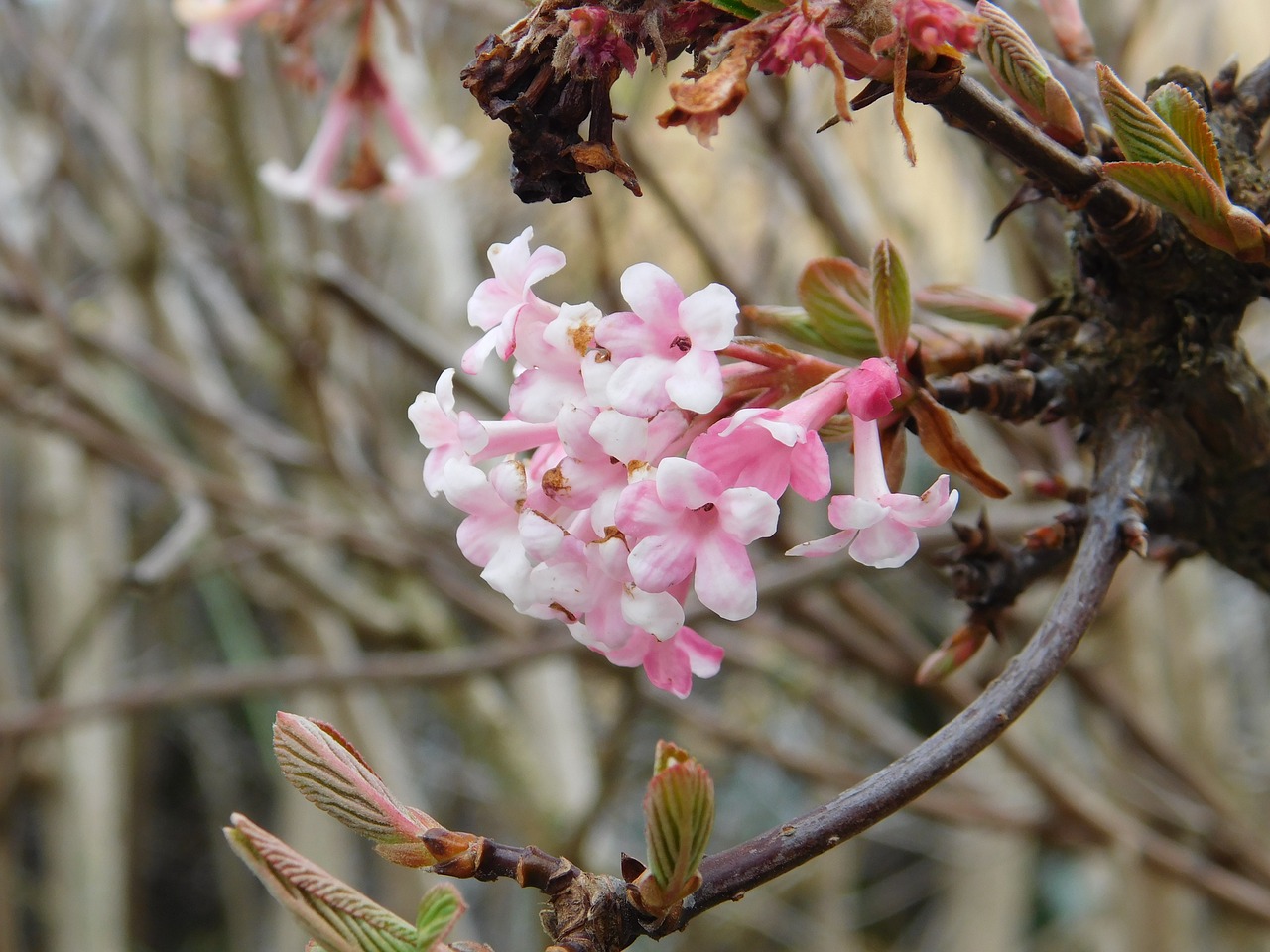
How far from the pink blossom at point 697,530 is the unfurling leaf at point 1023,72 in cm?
18

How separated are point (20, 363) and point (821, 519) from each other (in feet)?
6.38

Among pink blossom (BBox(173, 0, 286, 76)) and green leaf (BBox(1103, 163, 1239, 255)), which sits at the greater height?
pink blossom (BBox(173, 0, 286, 76))

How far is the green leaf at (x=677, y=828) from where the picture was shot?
349 millimetres

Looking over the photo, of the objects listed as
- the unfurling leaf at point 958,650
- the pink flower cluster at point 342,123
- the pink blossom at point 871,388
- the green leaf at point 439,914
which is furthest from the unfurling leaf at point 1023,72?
the pink flower cluster at point 342,123

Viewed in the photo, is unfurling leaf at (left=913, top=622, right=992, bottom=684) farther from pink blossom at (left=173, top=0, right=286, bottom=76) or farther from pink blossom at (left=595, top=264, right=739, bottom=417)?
pink blossom at (left=173, top=0, right=286, bottom=76)

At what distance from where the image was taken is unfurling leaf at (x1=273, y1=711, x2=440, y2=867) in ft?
1.26

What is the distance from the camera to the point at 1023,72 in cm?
41

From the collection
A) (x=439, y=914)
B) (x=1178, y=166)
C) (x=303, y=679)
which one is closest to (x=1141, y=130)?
(x=1178, y=166)

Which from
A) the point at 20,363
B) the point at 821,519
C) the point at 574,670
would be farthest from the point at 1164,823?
the point at 20,363

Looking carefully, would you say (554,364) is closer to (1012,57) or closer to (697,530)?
(697,530)

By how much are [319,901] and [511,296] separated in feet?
0.75

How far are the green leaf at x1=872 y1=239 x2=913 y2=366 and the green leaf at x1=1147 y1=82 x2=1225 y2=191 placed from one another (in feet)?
0.36

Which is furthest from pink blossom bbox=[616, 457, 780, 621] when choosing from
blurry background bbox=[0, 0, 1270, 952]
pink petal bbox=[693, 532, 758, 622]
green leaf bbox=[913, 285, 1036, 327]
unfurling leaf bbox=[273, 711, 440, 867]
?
blurry background bbox=[0, 0, 1270, 952]

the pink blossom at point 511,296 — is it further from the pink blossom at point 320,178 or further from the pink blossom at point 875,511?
the pink blossom at point 320,178
